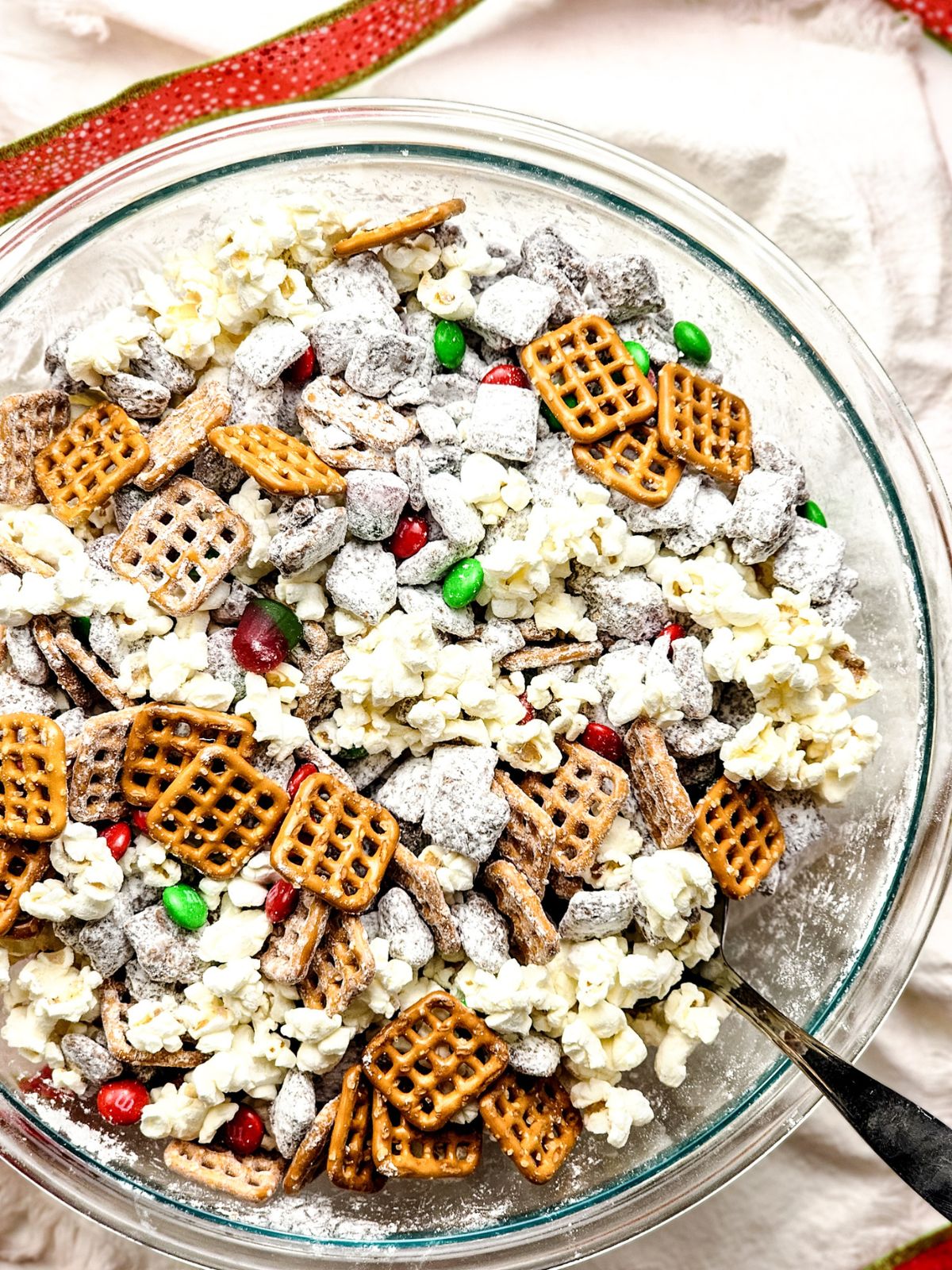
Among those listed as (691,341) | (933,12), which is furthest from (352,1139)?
(933,12)

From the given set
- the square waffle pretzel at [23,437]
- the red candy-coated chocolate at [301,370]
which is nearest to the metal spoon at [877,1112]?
the red candy-coated chocolate at [301,370]

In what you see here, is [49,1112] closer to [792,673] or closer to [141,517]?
[141,517]

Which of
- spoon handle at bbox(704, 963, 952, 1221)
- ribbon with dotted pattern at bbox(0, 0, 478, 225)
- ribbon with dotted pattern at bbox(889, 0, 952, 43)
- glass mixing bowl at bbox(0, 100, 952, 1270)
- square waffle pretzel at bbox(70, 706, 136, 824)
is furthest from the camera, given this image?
ribbon with dotted pattern at bbox(889, 0, 952, 43)

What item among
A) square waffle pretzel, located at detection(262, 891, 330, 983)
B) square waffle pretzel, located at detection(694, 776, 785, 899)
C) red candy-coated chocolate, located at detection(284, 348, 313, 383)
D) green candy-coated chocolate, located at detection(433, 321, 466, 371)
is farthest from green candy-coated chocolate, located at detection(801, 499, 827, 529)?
square waffle pretzel, located at detection(262, 891, 330, 983)

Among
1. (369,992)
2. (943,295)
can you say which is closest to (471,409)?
(369,992)

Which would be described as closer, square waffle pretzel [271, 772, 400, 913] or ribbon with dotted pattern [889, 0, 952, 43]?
square waffle pretzel [271, 772, 400, 913]

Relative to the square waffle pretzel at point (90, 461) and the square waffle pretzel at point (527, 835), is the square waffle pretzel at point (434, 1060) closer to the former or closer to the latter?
the square waffle pretzel at point (527, 835)

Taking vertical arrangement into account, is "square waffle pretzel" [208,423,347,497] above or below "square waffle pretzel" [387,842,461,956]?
above

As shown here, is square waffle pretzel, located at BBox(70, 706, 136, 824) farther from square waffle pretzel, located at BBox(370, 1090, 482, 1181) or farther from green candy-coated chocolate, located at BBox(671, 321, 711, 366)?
green candy-coated chocolate, located at BBox(671, 321, 711, 366)
